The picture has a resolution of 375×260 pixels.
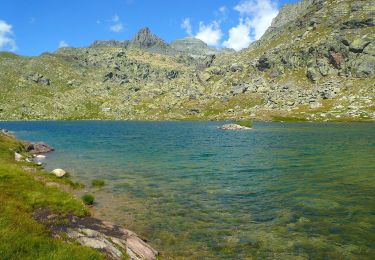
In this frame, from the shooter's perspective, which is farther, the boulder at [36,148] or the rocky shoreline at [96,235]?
the boulder at [36,148]

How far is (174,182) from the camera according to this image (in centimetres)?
3759

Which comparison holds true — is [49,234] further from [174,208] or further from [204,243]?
[174,208]

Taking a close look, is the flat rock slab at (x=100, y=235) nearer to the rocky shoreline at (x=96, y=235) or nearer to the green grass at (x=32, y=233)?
the rocky shoreline at (x=96, y=235)

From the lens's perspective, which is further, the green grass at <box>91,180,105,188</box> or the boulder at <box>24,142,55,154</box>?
the boulder at <box>24,142,55,154</box>

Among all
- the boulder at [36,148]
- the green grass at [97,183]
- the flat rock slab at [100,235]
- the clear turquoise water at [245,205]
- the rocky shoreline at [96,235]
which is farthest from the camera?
the boulder at [36,148]

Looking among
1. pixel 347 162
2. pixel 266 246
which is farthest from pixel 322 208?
pixel 347 162

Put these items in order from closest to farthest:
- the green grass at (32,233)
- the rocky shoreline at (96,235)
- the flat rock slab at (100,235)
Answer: the green grass at (32,233), the rocky shoreline at (96,235), the flat rock slab at (100,235)

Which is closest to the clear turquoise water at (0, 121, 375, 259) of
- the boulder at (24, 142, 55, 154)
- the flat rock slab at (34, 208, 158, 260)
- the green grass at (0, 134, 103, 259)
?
the flat rock slab at (34, 208, 158, 260)

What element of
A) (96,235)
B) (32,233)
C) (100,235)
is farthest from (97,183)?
(32,233)

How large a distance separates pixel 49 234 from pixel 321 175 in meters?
33.3

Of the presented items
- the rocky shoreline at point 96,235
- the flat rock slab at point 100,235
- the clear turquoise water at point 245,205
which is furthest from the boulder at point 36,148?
the flat rock slab at point 100,235

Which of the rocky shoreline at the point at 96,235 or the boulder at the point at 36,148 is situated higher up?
the rocky shoreline at the point at 96,235

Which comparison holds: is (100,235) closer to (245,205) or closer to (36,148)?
(245,205)

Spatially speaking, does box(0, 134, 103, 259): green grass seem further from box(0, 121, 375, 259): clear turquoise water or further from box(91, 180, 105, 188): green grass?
box(91, 180, 105, 188): green grass
